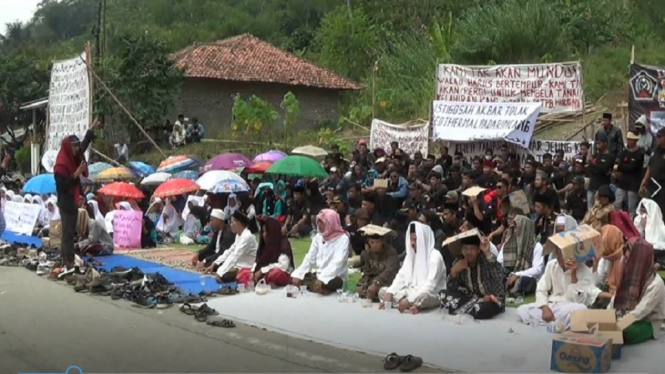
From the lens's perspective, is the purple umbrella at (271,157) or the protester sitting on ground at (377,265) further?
the purple umbrella at (271,157)

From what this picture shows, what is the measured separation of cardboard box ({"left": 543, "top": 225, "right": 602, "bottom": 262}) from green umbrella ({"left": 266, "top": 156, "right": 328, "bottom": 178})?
9.31m

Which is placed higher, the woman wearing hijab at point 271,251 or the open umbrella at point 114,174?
the open umbrella at point 114,174

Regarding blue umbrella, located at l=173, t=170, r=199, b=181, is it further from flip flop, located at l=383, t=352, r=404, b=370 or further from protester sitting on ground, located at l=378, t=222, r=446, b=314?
flip flop, located at l=383, t=352, r=404, b=370

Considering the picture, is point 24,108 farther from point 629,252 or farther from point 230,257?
point 629,252

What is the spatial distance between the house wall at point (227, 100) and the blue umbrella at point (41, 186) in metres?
12.8

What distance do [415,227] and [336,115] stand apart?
24982 millimetres

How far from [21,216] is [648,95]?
41.8ft

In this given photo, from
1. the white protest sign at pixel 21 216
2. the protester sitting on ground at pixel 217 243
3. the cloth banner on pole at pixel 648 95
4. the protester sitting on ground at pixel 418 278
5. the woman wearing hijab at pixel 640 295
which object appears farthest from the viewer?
the white protest sign at pixel 21 216

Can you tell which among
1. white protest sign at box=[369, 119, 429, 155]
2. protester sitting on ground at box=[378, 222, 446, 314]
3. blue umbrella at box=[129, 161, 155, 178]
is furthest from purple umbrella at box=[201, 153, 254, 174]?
protester sitting on ground at box=[378, 222, 446, 314]

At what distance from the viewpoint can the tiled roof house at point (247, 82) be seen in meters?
32.0

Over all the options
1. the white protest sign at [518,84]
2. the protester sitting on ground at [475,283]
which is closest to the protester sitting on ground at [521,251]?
the protester sitting on ground at [475,283]

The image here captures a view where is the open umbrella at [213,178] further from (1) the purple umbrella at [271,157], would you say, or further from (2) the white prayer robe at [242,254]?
(2) the white prayer robe at [242,254]

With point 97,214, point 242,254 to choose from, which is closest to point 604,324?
point 242,254

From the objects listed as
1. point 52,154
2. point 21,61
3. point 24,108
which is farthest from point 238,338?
point 21,61
